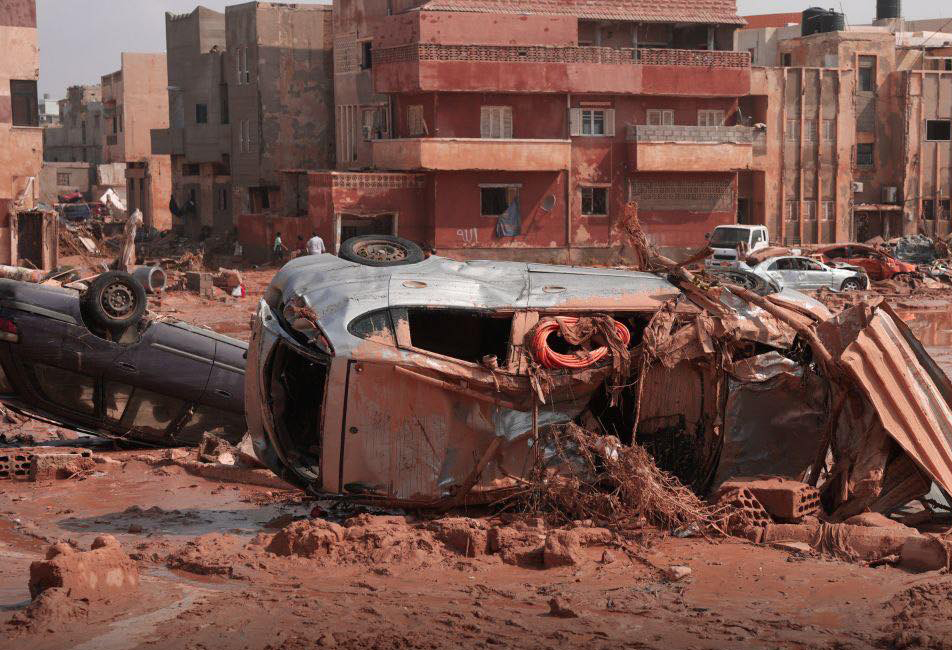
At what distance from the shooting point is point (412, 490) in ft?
29.0

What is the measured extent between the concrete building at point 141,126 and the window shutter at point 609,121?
85.1 ft

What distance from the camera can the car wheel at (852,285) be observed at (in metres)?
32.6

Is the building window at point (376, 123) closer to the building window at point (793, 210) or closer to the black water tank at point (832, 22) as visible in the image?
the building window at point (793, 210)

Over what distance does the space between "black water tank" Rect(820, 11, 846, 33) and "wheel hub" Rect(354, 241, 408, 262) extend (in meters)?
47.9

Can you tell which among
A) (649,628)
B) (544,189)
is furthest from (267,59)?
(649,628)

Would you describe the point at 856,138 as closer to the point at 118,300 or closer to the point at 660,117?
the point at 660,117

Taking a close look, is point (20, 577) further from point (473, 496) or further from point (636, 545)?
point (636, 545)

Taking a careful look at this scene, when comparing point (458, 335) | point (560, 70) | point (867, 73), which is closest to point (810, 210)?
A: point (867, 73)

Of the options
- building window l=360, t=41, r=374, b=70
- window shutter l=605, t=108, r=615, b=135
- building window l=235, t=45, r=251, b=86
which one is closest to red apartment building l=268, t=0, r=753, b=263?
window shutter l=605, t=108, r=615, b=135

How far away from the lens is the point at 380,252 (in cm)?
1011

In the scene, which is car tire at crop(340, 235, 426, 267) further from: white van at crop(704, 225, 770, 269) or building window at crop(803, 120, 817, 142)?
building window at crop(803, 120, 817, 142)

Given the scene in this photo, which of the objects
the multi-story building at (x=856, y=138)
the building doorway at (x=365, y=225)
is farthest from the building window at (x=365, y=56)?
the multi-story building at (x=856, y=138)

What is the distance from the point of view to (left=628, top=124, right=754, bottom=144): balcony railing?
40281 mm

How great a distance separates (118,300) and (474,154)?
2717 cm
